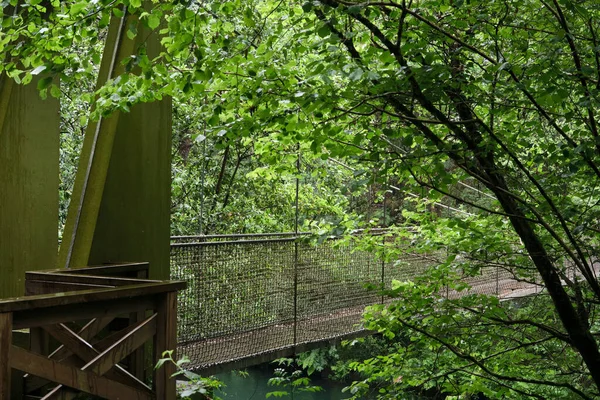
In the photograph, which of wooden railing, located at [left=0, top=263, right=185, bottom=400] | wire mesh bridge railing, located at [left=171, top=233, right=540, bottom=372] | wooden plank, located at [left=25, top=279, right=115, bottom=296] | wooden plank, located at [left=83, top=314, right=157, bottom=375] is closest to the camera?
wooden railing, located at [left=0, top=263, right=185, bottom=400]

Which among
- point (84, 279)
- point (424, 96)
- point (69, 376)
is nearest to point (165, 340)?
point (69, 376)

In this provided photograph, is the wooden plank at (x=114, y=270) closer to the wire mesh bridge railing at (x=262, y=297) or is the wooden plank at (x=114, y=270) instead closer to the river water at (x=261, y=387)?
the wire mesh bridge railing at (x=262, y=297)

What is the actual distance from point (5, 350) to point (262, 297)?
3928mm

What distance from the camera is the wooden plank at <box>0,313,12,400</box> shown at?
5.92ft

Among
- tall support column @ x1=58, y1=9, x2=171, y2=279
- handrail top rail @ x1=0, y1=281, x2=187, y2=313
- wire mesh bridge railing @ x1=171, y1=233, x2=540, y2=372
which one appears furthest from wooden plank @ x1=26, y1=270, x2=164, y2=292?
wire mesh bridge railing @ x1=171, y1=233, x2=540, y2=372

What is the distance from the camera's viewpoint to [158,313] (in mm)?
2383

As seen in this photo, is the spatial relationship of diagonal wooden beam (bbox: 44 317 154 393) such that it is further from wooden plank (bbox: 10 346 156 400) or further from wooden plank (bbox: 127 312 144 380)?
wooden plank (bbox: 127 312 144 380)

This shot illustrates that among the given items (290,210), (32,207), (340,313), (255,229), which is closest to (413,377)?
(32,207)

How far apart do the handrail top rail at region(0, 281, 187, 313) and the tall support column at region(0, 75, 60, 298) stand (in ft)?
4.64

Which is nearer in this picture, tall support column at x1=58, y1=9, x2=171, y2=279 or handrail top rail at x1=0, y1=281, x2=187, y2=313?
handrail top rail at x1=0, y1=281, x2=187, y2=313

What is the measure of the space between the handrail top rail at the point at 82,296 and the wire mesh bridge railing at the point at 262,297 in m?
1.87

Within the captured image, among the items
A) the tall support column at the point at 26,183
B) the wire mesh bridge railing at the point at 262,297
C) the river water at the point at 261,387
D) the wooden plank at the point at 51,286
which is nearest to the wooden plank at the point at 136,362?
the wooden plank at the point at 51,286

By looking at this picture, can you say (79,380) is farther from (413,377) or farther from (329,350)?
(329,350)

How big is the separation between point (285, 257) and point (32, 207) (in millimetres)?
2796
